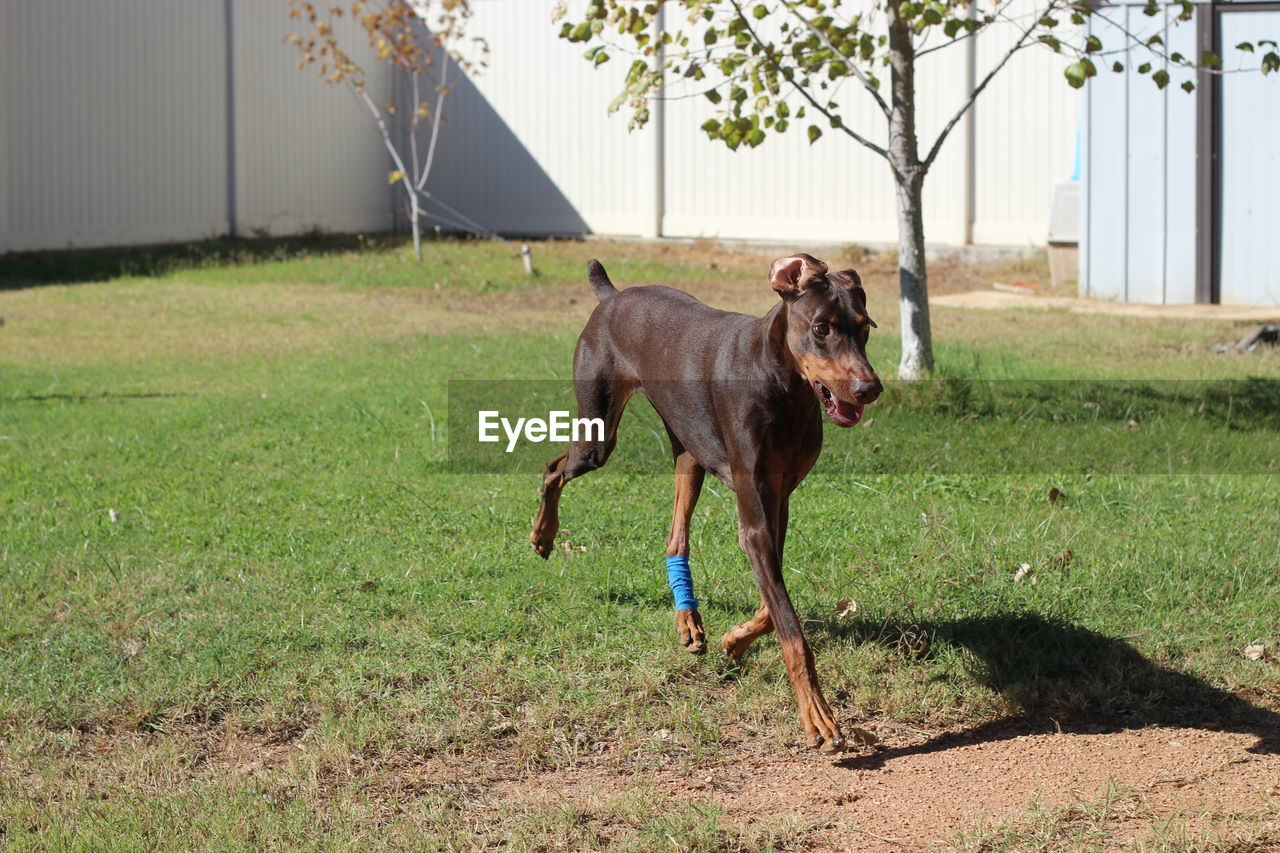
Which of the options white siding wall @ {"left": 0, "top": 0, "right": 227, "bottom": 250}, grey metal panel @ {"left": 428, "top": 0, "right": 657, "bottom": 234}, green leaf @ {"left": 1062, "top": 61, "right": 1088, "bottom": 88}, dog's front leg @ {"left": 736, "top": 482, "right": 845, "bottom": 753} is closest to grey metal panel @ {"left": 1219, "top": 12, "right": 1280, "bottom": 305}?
green leaf @ {"left": 1062, "top": 61, "right": 1088, "bottom": 88}

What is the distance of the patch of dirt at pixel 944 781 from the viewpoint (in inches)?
144

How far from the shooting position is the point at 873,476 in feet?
22.3

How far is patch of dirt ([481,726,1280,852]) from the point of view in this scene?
12.0ft

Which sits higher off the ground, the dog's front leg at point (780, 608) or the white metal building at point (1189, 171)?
the white metal building at point (1189, 171)

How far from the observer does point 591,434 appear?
16.1ft

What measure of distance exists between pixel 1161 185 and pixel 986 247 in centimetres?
477

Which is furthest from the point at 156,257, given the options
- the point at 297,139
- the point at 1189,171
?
the point at 1189,171

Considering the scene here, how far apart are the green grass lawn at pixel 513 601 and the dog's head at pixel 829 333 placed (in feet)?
3.64

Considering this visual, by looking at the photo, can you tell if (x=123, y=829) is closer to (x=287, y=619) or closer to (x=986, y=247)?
(x=287, y=619)

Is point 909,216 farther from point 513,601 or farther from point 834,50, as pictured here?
point 513,601

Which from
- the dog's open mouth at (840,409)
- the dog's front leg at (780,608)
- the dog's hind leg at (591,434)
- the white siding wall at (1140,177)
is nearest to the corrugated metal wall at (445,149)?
the white siding wall at (1140,177)

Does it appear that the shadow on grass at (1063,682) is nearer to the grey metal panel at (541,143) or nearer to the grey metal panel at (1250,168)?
the grey metal panel at (1250,168)

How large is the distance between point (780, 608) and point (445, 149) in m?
19.1

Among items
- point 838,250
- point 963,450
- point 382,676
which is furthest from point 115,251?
point 382,676
